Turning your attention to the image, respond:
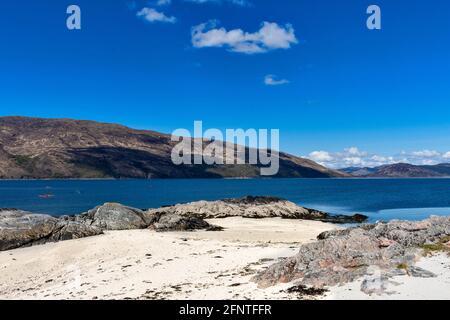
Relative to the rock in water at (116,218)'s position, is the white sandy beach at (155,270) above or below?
below

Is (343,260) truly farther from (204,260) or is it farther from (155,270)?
(155,270)

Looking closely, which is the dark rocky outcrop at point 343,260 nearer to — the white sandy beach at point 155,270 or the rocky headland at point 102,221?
the white sandy beach at point 155,270

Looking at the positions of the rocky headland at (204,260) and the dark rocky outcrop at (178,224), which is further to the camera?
the dark rocky outcrop at (178,224)

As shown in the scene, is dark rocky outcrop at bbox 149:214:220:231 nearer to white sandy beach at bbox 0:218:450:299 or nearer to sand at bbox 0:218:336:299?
white sandy beach at bbox 0:218:450:299

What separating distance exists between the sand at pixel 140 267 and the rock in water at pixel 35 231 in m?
1.57

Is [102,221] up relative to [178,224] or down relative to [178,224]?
up

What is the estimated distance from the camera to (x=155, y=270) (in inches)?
936

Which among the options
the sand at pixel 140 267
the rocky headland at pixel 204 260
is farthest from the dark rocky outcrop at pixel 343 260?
the sand at pixel 140 267

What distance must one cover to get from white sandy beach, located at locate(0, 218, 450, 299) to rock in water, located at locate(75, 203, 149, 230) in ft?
13.0

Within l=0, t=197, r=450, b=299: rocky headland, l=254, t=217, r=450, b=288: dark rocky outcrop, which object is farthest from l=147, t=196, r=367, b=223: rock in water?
l=254, t=217, r=450, b=288: dark rocky outcrop

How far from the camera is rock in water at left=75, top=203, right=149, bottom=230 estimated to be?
140 ft

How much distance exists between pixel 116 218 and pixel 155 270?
2129 cm

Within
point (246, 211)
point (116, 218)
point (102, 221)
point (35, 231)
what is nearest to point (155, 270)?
point (35, 231)

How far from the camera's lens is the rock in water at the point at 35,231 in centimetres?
3541
